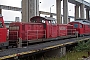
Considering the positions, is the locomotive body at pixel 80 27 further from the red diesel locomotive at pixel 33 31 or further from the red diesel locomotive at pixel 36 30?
the red diesel locomotive at pixel 36 30

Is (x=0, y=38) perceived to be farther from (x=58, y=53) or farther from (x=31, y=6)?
(x=31, y=6)

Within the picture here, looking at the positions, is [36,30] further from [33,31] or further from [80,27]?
[80,27]

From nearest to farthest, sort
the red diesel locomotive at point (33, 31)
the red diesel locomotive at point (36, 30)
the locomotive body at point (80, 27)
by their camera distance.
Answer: the red diesel locomotive at point (33, 31)
the red diesel locomotive at point (36, 30)
the locomotive body at point (80, 27)

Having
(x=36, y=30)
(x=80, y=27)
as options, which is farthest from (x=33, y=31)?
(x=80, y=27)

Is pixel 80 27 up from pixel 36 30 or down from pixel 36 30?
up

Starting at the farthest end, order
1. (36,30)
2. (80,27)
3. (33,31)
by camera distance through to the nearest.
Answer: (80,27)
(36,30)
(33,31)

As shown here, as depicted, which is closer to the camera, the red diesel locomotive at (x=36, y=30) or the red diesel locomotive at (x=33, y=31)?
the red diesel locomotive at (x=33, y=31)

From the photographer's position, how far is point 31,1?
1126 inches

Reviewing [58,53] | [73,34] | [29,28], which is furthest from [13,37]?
[73,34]

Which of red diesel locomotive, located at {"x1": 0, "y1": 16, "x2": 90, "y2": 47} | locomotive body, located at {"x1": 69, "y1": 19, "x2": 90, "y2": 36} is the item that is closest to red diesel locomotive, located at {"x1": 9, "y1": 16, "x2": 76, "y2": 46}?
red diesel locomotive, located at {"x1": 0, "y1": 16, "x2": 90, "y2": 47}

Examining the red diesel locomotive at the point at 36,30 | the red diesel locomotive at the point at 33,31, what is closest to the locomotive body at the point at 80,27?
the red diesel locomotive at the point at 33,31

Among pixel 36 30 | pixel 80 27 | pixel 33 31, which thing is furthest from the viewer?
pixel 80 27

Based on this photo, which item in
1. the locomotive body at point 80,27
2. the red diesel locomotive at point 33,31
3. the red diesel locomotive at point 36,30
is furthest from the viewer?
the locomotive body at point 80,27

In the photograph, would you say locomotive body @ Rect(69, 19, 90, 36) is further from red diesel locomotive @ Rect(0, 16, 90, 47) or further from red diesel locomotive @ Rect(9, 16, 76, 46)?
red diesel locomotive @ Rect(9, 16, 76, 46)
